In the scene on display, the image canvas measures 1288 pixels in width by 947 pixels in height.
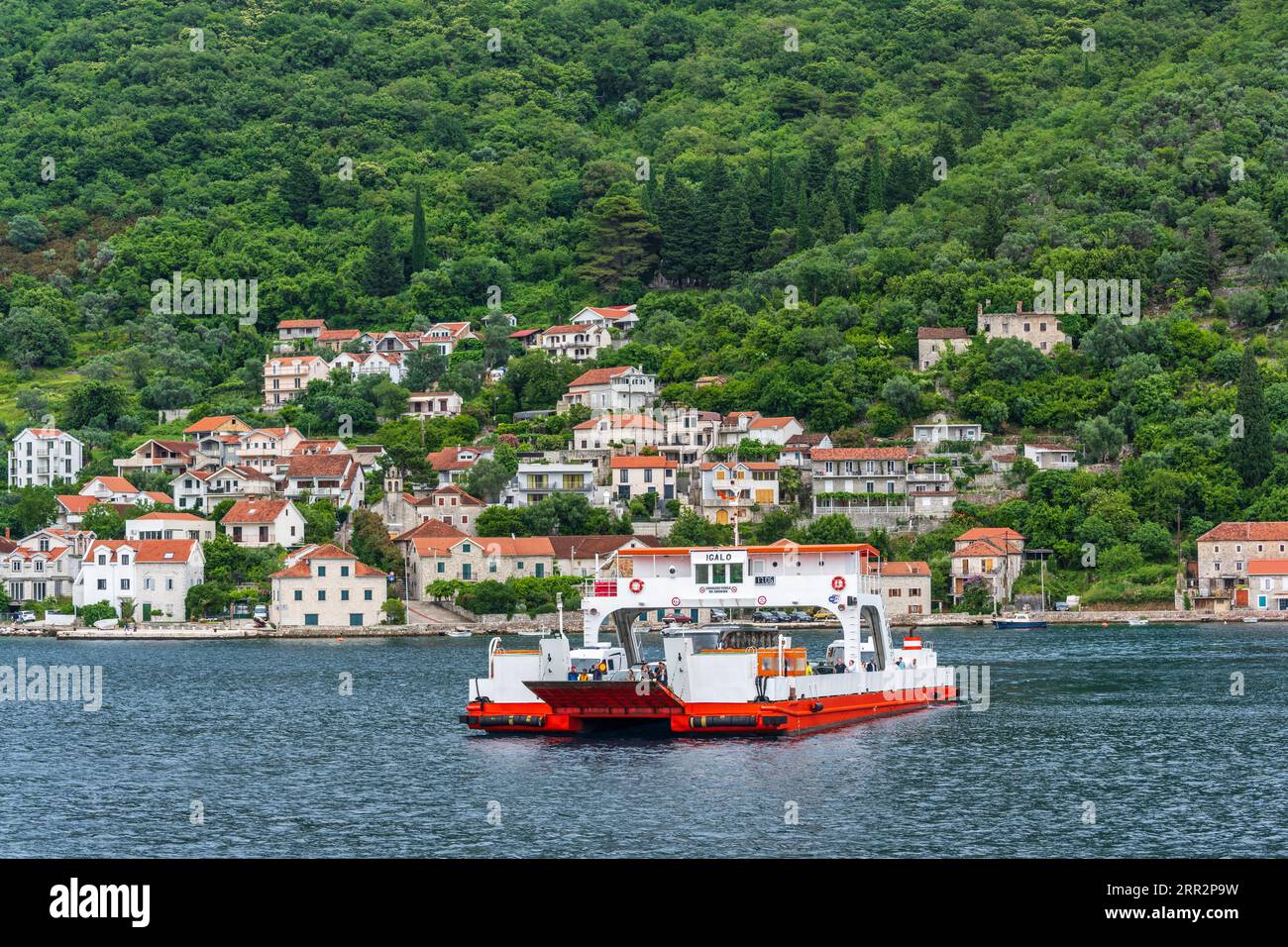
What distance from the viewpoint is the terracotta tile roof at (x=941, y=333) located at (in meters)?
121

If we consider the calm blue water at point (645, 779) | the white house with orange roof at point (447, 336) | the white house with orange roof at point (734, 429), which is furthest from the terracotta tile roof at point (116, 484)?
the calm blue water at point (645, 779)

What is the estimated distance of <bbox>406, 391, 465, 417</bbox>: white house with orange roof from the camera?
131625mm

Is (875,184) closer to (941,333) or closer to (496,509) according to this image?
(941,333)

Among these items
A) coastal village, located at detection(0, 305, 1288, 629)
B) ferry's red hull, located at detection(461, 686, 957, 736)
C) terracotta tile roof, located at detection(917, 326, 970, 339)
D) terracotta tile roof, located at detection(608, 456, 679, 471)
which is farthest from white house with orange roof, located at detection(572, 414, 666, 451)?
ferry's red hull, located at detection(461, 686, 957, 736)

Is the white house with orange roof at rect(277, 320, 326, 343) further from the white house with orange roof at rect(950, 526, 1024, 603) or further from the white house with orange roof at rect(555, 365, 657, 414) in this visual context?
the white house with orange roof at rect(950, 526, 1024, 603)

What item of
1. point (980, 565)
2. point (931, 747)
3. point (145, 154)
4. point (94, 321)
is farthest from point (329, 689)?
point (145, 154)

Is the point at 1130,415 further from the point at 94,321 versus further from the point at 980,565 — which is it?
the point at 94,321

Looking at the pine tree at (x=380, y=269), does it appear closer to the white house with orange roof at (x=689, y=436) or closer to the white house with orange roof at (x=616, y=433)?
the white house with orange roof at (x=616, y=433)

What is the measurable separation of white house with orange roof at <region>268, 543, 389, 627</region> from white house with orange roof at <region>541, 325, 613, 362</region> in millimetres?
46644

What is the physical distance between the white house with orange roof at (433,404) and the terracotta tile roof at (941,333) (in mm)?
33497
